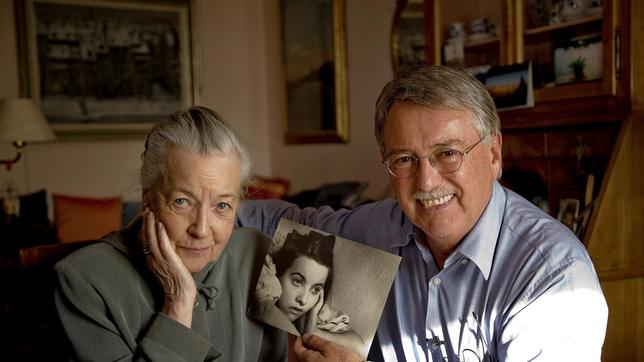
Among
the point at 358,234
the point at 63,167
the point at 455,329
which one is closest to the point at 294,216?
the point at 358,234

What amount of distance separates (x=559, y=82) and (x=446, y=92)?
1358 millimetres

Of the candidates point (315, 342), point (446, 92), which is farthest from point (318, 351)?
point (446, 92)

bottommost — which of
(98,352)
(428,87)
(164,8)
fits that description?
(98,352)

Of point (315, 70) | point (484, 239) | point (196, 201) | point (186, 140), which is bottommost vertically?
point (484, 239)

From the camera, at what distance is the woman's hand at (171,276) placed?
4.38ft

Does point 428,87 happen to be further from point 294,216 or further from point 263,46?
point 263,46

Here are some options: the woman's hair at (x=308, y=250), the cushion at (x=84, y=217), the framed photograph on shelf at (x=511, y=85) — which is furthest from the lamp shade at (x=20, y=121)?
the woman's hair at (x=308, y=250)

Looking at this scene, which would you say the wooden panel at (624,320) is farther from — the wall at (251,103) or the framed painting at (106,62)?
the framed painting at (106,62)

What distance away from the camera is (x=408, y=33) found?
392cm

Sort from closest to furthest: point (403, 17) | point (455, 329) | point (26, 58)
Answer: point (455, 329), point (403, 17), point (26, 58)

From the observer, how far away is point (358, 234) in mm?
1719

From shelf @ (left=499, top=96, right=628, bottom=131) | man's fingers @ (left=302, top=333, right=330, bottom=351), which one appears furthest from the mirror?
man's fingers @ (left=302, top=333, right=330, bottom=351)

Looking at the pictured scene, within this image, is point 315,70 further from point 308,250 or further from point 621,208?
point 308,250

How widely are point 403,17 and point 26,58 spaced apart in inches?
126
